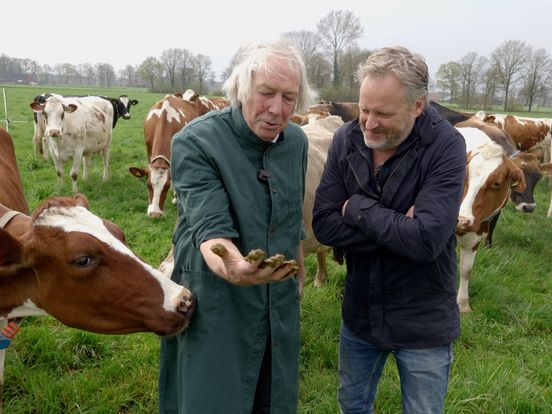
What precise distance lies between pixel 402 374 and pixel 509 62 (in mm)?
55347

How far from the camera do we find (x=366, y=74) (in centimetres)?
193

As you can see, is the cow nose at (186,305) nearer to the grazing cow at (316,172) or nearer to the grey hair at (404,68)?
the grey hair at (404,68)

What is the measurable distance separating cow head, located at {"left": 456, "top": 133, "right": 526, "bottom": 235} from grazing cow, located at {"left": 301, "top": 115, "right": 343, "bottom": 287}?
129cm

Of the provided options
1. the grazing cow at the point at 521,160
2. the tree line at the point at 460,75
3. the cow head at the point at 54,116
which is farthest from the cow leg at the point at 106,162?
the tree line at the point at 460,75

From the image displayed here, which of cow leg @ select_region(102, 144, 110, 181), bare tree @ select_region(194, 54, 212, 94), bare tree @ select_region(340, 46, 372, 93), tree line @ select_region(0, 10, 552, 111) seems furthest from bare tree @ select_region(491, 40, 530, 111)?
cow leg @ select_region(102, 144, 110, 181)

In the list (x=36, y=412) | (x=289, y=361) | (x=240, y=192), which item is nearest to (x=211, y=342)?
(x=289, y=361)

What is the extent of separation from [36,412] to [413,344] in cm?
248

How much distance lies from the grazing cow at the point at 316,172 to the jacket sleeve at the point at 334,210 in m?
1.26

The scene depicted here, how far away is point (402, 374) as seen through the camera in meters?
2.20

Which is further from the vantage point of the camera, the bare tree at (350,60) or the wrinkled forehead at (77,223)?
the bare tree at (350,60)

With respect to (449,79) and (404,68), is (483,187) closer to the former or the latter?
(404,68)

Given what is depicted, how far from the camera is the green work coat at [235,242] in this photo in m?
1.82

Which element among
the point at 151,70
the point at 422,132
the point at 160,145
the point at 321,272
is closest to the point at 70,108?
the point at 160,145

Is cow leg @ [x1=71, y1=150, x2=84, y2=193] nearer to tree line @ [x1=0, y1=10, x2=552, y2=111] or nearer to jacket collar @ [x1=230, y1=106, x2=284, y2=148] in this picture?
jacket collar @ [x1=230, y1=106, x2=284, y2=148]
